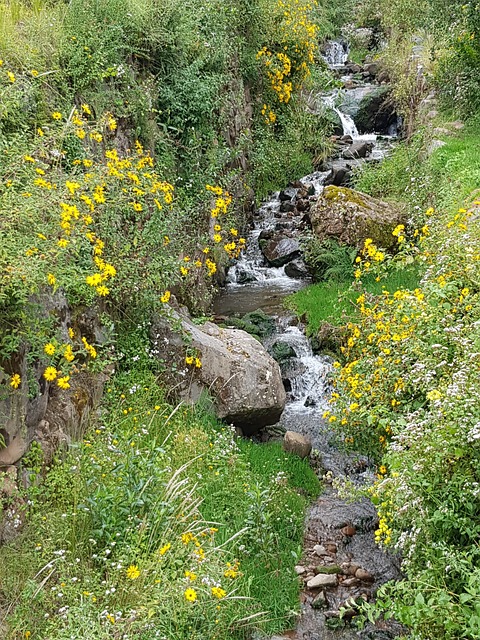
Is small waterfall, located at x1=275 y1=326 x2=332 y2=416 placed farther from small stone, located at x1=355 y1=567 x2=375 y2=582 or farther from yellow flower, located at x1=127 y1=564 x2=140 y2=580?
yellow flower, located at x1=127 y1=564 x2=140 y2=580

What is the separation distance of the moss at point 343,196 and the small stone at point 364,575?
6.62 meters

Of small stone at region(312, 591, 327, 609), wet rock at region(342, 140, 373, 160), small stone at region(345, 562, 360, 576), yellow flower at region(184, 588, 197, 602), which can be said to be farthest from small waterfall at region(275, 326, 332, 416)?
wet rock at region(342, 140, 373, 160)

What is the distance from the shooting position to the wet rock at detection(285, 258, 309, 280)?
10758mm

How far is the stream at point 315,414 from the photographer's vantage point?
16.1 feet

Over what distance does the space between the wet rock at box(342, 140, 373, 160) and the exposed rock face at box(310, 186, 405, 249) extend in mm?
3764

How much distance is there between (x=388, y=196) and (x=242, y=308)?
3865 mm

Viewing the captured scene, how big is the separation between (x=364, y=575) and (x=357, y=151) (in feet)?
36.1

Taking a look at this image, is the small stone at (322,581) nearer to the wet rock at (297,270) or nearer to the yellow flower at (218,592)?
the yellow flower at (218,592)

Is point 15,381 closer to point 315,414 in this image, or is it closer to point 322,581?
point 322,581

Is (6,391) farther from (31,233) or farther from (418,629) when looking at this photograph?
(418,629)

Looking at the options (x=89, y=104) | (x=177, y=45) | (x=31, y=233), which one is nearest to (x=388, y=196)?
(x=177, y=45)

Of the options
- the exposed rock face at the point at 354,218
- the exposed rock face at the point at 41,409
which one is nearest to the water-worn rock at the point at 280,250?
the exposed rock face at the point at 354,218

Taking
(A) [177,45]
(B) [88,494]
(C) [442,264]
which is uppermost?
(A) [177,45]

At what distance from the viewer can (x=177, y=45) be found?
863 centimetres
